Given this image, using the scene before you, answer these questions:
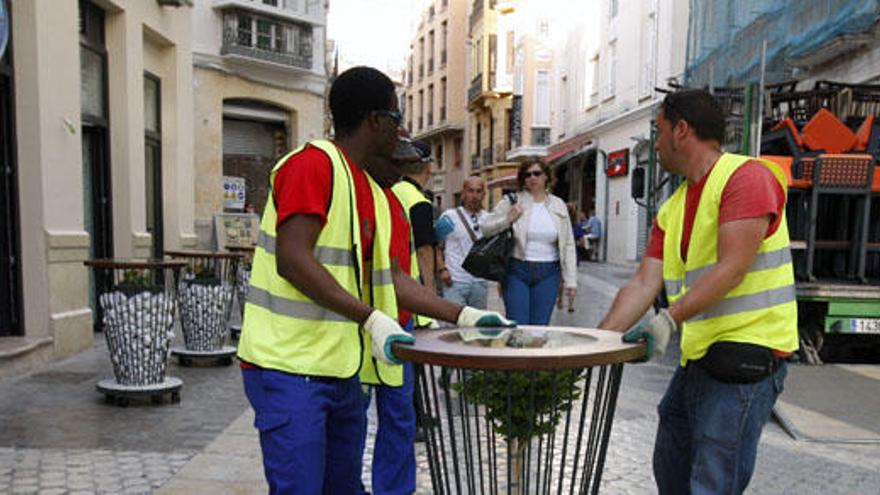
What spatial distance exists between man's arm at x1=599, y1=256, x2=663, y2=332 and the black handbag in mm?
2528

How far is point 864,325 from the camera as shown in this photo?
22.6ft

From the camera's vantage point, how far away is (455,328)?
2512mm

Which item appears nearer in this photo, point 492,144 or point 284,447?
point 284,447

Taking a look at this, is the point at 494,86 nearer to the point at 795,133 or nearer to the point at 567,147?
the point at 567,147

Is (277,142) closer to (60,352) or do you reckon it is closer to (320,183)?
(60,352)

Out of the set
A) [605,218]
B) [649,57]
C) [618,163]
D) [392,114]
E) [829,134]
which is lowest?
[605,218]

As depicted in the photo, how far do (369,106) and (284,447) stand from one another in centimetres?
103

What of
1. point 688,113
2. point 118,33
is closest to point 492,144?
point 118,33

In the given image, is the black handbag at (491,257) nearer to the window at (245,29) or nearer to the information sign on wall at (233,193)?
the information sign on wall at (233,193)

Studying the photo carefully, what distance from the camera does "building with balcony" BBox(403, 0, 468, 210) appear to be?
4359 cm

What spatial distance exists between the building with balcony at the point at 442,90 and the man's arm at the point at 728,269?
40.1m

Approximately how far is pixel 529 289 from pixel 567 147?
77.4ft

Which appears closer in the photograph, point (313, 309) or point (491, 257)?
point (313, 309)

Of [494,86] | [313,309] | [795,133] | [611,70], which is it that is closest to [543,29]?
[494,86]
